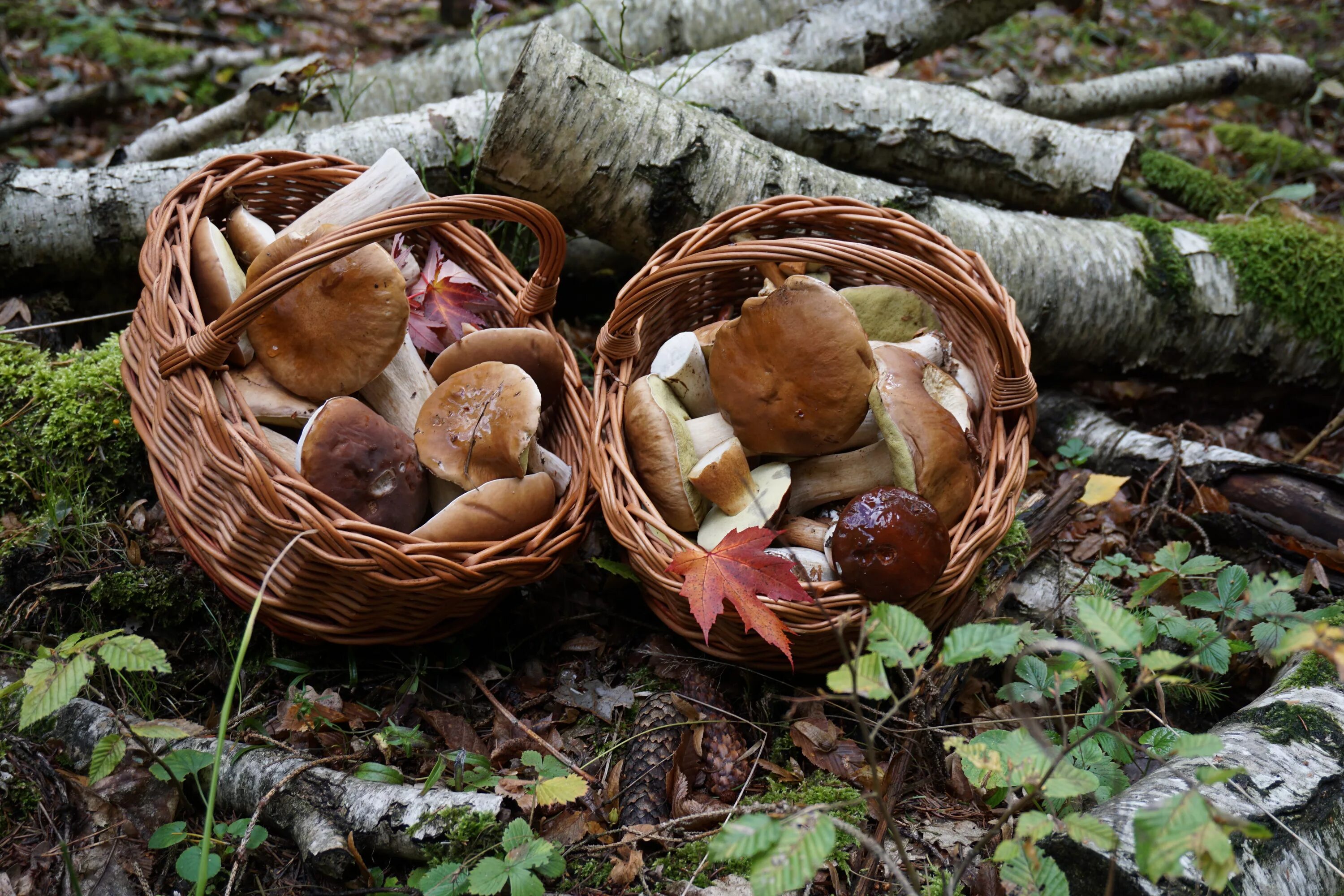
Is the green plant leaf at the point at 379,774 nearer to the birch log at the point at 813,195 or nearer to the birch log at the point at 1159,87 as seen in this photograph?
the birch log at the point at 813,195

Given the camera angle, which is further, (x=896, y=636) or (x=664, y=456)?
(x=664, y=456)

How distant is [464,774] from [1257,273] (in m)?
4.17

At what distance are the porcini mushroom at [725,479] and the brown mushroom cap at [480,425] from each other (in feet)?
1.62

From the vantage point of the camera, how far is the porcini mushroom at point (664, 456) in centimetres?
239

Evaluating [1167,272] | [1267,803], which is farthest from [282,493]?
[1167,272]

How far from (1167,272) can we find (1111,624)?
3179 millimetres

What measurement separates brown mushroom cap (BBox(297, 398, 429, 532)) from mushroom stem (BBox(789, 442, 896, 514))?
3.78 feet

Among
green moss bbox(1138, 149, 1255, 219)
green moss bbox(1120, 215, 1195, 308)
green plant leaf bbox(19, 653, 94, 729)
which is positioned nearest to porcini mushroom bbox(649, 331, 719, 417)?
green plant leaf bbox(19, 653, 94, 729)

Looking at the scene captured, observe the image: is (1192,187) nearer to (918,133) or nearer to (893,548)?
(918,133)

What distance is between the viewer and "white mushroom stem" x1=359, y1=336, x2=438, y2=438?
2.63 metres

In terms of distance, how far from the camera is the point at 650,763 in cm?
219

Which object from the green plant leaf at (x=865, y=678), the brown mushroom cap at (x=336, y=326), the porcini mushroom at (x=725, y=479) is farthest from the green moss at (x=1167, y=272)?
the brown mushroom cap at (x=336, y=326)

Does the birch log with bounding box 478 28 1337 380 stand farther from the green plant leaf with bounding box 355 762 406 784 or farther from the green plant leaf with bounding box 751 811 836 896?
the green plant leaf with bounding box 751 811 836 896

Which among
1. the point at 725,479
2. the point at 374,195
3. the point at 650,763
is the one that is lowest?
the point at 650,763
